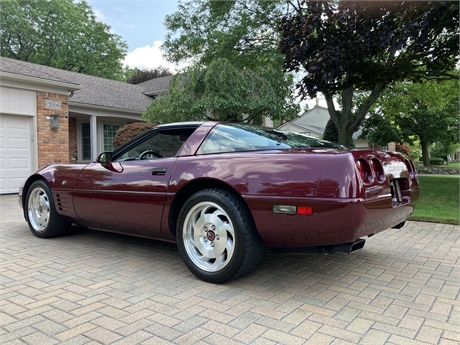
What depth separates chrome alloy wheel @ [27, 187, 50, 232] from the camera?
440 centimetres

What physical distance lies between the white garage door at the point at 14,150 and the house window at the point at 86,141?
4972 millimetres

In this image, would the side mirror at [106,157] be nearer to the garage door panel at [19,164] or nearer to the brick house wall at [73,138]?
the garage door panel at [19,164]

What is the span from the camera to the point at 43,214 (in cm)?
445

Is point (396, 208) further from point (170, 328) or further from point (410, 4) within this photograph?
point (410, 4)

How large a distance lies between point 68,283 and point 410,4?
271 inches

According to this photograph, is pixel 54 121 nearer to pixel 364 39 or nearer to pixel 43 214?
pixel 43 214

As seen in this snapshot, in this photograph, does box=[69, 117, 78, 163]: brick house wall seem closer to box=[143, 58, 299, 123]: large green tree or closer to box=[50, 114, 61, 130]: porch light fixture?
box=[50, 114, 61, 130]: porch light fixture

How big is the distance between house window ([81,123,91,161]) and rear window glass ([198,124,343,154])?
13322 millimetres

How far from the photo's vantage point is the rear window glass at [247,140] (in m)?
3.05

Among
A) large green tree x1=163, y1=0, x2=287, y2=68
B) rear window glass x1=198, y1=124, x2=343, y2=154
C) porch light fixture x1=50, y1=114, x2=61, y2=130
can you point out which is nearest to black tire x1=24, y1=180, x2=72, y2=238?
rear window glass x1=198, y1=124, x2=343, y2=154

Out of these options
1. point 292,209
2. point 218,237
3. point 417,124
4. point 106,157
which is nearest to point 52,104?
point 106,157

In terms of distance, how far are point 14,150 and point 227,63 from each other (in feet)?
21.1

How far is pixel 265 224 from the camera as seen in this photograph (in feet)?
8.64

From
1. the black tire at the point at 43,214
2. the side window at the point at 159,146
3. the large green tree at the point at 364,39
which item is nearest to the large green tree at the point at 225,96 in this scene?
the large green tree at the point at 364,39
